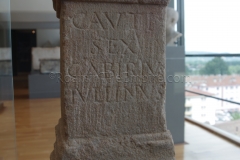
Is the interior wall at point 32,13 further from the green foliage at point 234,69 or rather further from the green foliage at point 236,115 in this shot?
the green foliage at point 236,115

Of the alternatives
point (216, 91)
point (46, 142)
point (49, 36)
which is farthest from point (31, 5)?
point (216, 91)

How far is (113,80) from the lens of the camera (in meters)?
1.49

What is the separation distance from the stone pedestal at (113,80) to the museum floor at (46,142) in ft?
3.72

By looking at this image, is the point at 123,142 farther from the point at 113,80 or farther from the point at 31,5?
the point at 31,5

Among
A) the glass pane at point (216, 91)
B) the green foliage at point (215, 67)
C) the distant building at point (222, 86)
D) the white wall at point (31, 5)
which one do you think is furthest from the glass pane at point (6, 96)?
the white wall at point (31, 5)

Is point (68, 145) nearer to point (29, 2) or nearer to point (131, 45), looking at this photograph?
point (131, 45)

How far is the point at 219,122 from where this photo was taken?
371cm

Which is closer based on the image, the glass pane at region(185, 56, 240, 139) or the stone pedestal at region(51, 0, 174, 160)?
the stone pedestal at region(51, 0, 174, 160)

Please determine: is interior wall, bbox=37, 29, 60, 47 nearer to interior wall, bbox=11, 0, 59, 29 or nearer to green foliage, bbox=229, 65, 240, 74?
interior wall, bbox=11, 0, 59, 29

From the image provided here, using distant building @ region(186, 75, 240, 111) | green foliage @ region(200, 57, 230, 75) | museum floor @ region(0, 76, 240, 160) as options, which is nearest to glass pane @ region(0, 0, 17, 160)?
museum floor @ region(0, 76, 240, 160)

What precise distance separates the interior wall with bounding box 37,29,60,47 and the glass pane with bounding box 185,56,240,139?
4.44 m

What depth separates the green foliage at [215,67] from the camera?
11.8ft

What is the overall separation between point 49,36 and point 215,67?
505 cm

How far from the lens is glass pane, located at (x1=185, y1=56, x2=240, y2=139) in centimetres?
353
